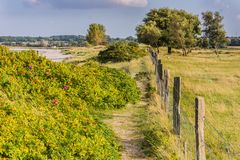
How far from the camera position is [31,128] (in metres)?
9.41

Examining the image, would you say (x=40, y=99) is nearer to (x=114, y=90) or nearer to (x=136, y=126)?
(x=136, y=126)

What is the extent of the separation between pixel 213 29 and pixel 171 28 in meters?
16.2

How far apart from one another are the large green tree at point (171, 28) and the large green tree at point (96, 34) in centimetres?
4361

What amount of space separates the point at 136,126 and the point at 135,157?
132 inches

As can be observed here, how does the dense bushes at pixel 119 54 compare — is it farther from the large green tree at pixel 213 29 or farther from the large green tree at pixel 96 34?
the large green tree at pixel 96 34

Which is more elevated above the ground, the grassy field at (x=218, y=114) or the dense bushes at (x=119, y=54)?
the dense bushes at (x=119, y=54)

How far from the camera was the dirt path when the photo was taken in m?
11.4

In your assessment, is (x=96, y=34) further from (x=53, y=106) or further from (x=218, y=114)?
(x=53, y=106)

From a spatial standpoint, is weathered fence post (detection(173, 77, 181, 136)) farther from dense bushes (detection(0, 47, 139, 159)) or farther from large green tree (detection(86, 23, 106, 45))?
large green tree (detection(86, 23, 106, 45))

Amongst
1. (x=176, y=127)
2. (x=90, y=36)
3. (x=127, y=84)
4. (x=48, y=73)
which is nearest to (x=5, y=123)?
(x=176, y=127)

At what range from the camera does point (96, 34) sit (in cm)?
12562

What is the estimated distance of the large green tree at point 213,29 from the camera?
274ft

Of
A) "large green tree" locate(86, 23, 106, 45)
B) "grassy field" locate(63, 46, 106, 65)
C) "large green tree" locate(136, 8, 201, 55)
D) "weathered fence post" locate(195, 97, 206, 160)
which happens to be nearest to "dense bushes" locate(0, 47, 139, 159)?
"weathered fence post" locate(195, 97, 206, 160)

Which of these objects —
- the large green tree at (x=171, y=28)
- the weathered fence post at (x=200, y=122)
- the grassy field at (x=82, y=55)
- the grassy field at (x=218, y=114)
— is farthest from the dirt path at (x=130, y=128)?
the large green tree at (x=171, y=28)
